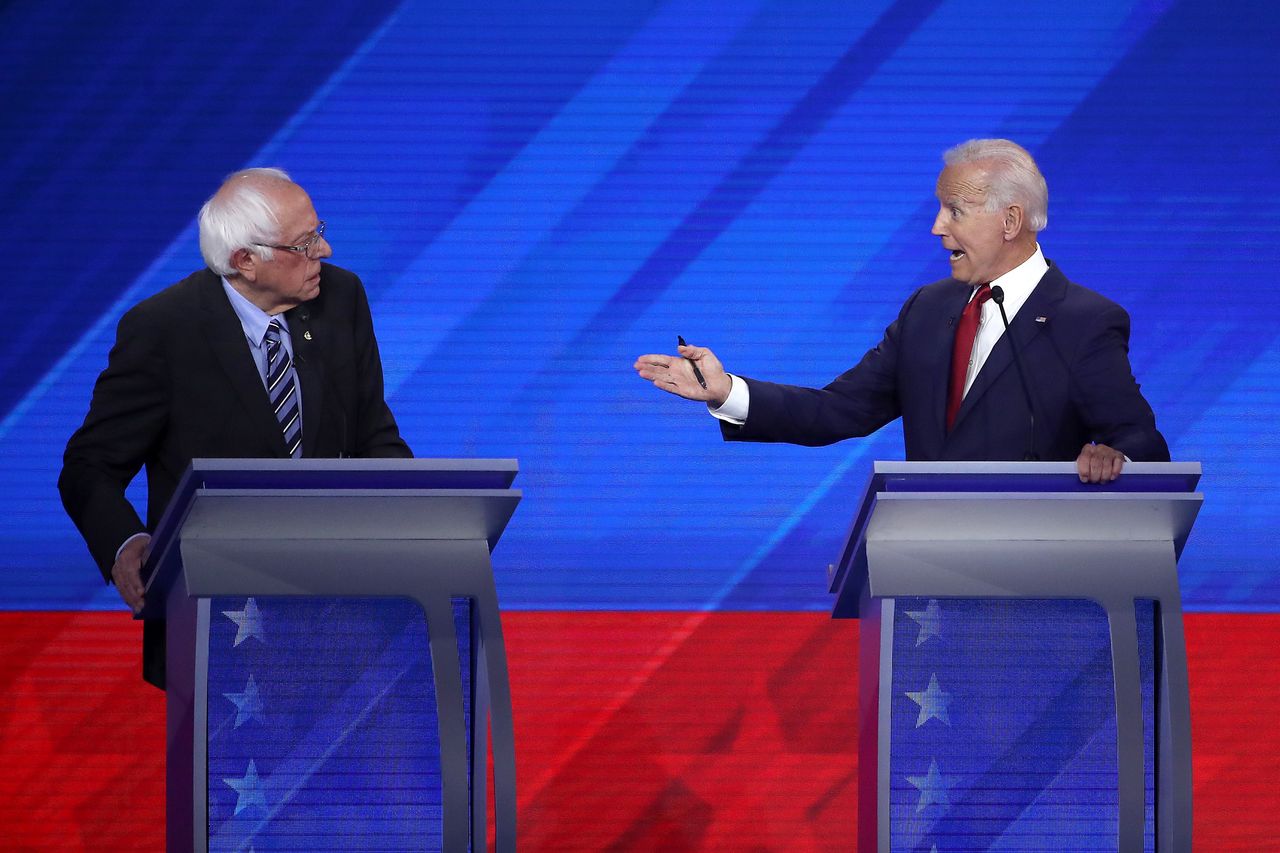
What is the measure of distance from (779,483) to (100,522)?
2260 mm

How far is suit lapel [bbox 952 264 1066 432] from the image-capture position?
2750 mm

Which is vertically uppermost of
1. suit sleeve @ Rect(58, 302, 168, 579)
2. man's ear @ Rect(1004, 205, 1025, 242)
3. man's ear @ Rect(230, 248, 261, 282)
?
man's ear @ Rect(1004, 205, 1025, 242)

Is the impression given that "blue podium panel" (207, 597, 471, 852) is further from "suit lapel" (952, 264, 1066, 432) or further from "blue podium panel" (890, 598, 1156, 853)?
"suit lapel" (952, 264, 1066, 432)

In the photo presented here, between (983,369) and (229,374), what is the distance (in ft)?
4.17

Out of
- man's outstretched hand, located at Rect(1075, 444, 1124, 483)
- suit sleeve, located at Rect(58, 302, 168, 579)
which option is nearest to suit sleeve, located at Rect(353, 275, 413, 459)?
suit sleeve, located at Rect(58, 302, 168, 579)

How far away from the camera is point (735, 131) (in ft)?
14.6

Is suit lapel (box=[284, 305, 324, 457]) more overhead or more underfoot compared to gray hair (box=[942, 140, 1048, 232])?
more underfoot

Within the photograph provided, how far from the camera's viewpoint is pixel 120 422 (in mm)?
2686

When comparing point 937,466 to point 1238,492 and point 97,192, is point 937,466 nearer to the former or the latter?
point 1238,492

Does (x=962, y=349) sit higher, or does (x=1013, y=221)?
(x=1013, y=221)

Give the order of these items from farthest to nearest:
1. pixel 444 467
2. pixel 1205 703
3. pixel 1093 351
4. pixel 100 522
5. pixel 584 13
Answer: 1. pixel 584 13
2. pixel 1205 703
3. pixel 1093 351
4. pixel 100 522
5. pixel 444 467

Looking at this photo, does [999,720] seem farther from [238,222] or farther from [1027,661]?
[238,222]

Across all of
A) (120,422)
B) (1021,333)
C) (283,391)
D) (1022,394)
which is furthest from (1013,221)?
(120,422)

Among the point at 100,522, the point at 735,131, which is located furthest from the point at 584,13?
the point at 100,522
